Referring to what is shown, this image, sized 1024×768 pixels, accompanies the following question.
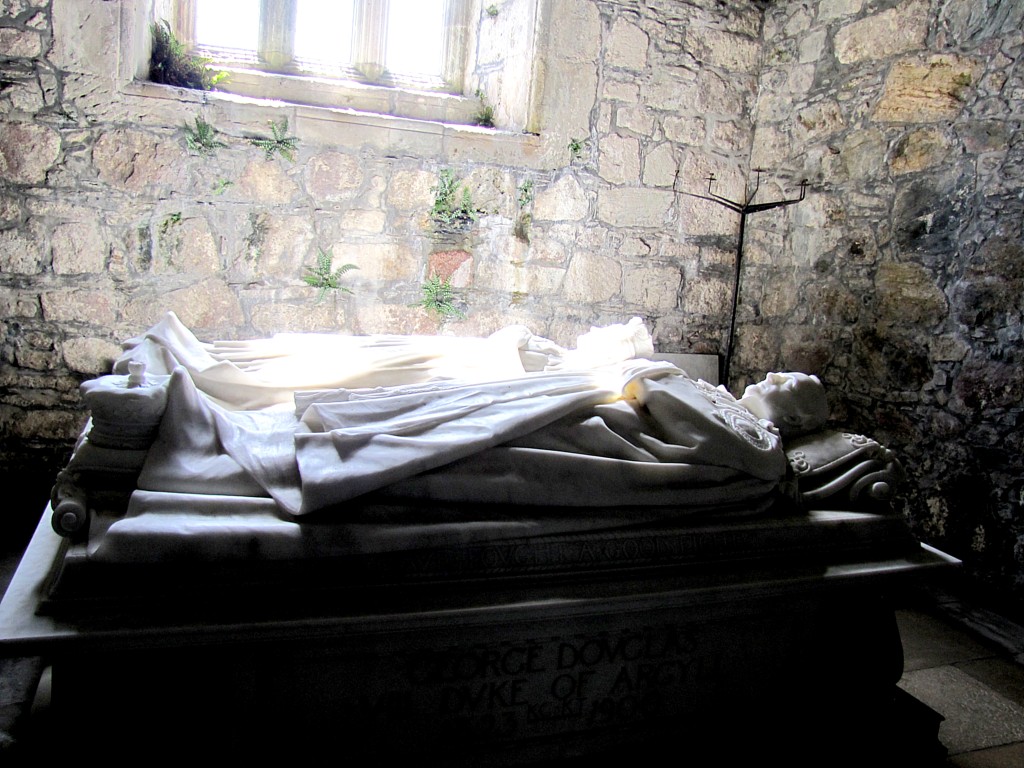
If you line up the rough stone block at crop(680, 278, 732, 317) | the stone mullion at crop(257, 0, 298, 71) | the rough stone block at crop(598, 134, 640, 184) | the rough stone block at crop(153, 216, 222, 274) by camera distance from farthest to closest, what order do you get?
the rough stone block at crop(680, 278, 732, 317) → the rough stone block at crop(598, 134, 640, 184) → the stone mullion at crop(257, 0, 298, 71) → the rough stone block at crop(153, 216, 222, 274)

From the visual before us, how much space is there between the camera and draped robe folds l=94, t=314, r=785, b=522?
1737 millimetres

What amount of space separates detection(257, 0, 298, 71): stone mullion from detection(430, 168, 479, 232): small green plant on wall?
109 centimetres

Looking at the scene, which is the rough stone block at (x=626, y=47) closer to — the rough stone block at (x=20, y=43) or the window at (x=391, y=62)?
the window at (x=391, y=62)

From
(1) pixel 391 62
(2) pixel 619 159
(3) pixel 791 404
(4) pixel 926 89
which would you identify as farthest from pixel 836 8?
(3) pixel 791 404

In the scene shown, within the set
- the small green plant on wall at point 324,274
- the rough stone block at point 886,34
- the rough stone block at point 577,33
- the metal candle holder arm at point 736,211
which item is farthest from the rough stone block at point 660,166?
Result: the small green plant on wall at point 324,274

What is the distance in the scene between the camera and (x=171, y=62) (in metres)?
3.78

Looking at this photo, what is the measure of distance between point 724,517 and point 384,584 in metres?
0.93

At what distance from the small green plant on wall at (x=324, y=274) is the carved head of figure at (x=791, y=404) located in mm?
2352

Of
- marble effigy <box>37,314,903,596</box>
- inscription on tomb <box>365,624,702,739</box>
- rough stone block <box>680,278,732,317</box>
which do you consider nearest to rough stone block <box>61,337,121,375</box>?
marble effigy <box>37,314,903,596</box>

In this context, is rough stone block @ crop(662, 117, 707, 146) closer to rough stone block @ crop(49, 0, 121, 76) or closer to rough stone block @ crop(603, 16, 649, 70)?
rough stone block @ crop(603, 16, 649, 70)

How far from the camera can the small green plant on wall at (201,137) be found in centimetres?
365

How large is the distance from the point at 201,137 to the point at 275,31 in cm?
86

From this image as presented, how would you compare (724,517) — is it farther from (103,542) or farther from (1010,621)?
(1010,621)

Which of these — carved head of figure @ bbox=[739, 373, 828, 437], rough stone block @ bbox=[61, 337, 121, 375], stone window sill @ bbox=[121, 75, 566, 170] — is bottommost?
rough stone block @ bbox=[61, 337, 121, 375]
